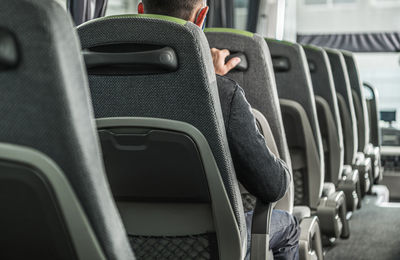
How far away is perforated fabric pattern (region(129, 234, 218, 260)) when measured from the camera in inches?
67.9

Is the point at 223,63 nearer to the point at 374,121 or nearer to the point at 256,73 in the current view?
the point at 256,73

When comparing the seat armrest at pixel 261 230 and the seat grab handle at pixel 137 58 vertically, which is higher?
the seat grab handle at pixel 137 58

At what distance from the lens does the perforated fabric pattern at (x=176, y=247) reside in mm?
1725

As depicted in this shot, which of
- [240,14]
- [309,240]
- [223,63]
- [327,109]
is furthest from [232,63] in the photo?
[240,14]

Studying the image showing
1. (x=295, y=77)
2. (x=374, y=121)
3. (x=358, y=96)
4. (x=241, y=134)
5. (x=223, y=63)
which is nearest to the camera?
(x=241, y=134)

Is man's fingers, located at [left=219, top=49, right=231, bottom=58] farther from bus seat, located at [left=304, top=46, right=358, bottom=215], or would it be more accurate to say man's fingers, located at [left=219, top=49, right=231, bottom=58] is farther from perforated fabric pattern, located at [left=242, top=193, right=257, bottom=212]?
bus seat, located at [left=304, top=46, right=358, bottom=215]

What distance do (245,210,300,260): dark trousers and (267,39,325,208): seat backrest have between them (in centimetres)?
81

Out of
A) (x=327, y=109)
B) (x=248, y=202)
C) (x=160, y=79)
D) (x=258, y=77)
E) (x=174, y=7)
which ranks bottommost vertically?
(x=327, y=109)

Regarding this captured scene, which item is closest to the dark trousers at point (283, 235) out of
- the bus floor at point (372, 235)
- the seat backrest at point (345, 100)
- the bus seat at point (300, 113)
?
the bus seat at point (300, 113)

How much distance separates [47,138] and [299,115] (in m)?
2.25

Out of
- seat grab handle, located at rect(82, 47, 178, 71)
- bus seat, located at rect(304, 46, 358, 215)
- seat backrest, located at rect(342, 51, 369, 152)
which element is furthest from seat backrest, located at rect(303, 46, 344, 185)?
seat grab handle, located at rect(82, 47, 178, 71)

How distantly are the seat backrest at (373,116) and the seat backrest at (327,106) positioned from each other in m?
2.56

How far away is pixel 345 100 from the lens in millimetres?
4320

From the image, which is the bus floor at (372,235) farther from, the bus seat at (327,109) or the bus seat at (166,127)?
the bus seat at (166,127)
